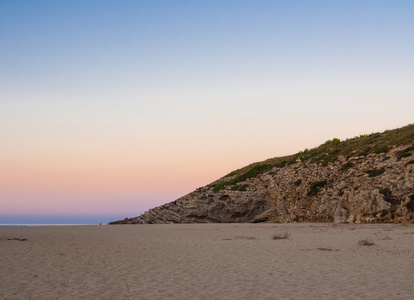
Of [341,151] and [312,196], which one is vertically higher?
[341,151]

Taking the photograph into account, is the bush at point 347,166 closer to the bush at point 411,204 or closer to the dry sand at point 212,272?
the bush at point 411,204

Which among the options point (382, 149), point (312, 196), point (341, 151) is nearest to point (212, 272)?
point (312, 196)

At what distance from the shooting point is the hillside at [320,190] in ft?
118

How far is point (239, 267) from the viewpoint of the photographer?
1398 centimetres

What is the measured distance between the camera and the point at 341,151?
50.5m

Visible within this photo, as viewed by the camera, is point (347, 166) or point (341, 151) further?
point (341, 151)

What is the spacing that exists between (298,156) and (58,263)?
45602mm

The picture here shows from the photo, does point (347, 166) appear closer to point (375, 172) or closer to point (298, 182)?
point (375, 172)

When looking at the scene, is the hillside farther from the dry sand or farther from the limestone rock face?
the dry sand

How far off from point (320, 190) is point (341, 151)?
9150 mm

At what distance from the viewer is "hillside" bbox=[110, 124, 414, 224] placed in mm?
36062

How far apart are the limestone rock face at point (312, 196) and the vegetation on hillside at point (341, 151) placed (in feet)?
2.60

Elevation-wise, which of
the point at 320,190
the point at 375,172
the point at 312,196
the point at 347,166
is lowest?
the point at 312,196

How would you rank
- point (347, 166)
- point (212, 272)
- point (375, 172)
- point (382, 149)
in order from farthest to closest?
point (347, 166) < point (382, 149) < point (375, 172) < point (212, 272)
